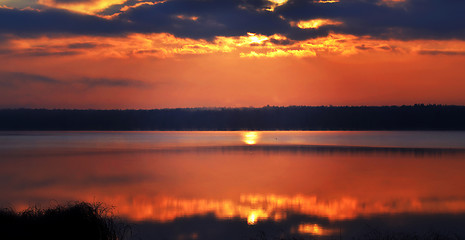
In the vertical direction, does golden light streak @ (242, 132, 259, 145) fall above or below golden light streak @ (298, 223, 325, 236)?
below

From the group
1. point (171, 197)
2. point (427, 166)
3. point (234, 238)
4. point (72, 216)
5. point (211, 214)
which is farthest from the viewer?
point (427, 166)

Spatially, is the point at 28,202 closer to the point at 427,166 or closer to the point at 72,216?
the point at 72,216

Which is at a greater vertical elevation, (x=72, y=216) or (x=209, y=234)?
(x=72, y=216)

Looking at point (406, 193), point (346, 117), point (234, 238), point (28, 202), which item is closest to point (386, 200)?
point (406, 193)

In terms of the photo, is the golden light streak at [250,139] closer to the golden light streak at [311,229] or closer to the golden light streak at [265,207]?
the golden light streak at [265,207]

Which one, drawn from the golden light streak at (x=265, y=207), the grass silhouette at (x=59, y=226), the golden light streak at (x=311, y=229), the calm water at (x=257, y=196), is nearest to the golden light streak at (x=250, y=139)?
the calm water at (x=257, y=196)

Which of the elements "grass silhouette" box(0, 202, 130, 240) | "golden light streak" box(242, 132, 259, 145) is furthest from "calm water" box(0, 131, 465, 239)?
"golden light streak" box(242, 132, 259, 145)

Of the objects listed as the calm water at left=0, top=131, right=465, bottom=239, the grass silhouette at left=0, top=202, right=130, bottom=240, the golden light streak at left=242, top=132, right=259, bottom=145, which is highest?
the grass silhouette at left=0, top=202, right=130, bottom=240

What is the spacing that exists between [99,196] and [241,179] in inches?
287

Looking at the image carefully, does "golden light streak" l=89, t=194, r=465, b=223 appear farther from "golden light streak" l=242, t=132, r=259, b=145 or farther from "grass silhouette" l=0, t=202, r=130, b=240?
"golden light streak" l=242, t=132, r=259, b=145

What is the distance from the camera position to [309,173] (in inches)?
1008

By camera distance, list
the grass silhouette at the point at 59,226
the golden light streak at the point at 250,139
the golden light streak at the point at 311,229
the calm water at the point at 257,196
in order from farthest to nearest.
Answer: the golden light streak at the point at 250,139
the calm water at the point at 257,196
the golden light streak at the point at 311,229
the grass silhouette at the point at 59,226

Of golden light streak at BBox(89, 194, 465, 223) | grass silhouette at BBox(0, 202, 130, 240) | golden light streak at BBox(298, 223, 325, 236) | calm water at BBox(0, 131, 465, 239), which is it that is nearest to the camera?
grass silhouette at BBox(0, 202, 130, 240)

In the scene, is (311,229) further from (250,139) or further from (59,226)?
(250,139)
